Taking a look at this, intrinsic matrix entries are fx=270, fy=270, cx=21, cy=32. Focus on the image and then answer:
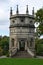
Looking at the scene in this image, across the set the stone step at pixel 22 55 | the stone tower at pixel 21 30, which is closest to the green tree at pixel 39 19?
the stone step at pixel 22 55

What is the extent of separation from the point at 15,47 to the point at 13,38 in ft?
6.85

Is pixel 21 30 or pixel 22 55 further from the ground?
pixel 21 30

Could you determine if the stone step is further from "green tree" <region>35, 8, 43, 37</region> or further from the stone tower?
"green tree" <region>35, 8, 43, 37</region>

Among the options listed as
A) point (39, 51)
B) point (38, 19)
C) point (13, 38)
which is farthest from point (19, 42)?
point (38, 19)

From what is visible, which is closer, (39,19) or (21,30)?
(39,19)

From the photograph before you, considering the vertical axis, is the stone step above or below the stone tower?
below

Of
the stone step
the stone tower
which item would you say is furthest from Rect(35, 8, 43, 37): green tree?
the stone tower

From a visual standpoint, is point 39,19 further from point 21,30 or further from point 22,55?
point 21,30

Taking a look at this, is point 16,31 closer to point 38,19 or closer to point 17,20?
point 17,20

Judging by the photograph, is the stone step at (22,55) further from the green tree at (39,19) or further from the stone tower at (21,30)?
the green tree at (39,19)

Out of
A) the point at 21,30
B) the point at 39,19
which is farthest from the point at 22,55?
the point at 39,19

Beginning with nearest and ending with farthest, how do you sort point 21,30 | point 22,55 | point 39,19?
point 39,19 < point 22,55 < point 21,30

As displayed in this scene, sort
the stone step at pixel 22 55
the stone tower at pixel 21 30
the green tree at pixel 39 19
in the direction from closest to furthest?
the green tree at pixel 39 19
the stone step at pixel 22 55
the stone tower at pixel 21 30

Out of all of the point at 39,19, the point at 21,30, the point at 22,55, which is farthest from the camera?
the point at 21,30
